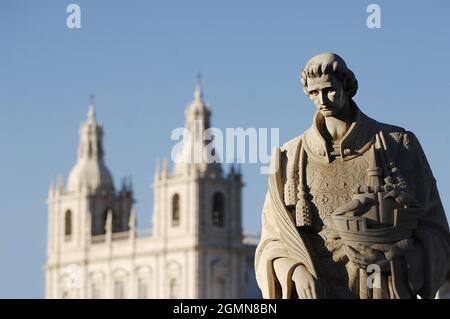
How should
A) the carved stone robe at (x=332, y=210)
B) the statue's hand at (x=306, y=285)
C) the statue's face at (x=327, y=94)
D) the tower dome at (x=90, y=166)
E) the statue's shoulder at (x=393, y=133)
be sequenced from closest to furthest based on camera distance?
the statue's hand at (x=306, y=285), the carved stone robe at (x=332, y=210), the statue's face at (x=327, y=94), the statue's shoulder at (x=393, y=133), the tower dome at (x=90, y=166)

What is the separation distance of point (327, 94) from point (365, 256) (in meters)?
1.03

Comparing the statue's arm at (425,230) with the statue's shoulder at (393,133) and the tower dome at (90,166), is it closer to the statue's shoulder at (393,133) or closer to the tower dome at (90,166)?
the statue's shoulder at (393,133)

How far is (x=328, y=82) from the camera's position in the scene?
10.3 meters

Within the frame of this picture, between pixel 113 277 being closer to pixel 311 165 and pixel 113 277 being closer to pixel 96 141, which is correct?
pixel 96 141

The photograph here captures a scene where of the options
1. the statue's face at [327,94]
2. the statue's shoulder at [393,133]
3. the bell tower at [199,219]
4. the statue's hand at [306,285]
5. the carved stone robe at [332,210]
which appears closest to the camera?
the statue's hand at [306,285]

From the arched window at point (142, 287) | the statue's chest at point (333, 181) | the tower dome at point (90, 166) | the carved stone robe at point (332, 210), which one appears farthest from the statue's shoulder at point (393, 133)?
the tower dome at point (90, 166)

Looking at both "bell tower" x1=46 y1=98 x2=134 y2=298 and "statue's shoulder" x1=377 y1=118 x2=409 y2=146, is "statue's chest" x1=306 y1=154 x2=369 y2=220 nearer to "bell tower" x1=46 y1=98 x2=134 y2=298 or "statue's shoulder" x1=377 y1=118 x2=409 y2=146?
"statue's shoulder" x1=377 y1=118 x2=409 y2=146

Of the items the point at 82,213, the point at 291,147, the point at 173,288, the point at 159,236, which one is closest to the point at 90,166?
the point at 82,213

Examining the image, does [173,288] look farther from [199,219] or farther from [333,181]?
[333,181]

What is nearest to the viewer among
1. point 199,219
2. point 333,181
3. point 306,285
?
point 306,285

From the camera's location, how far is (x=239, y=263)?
343ft

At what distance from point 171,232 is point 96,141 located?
389 inches

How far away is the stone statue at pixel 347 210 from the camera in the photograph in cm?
1013
